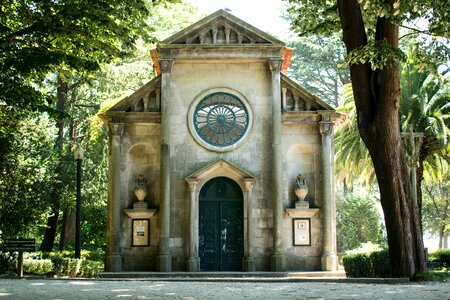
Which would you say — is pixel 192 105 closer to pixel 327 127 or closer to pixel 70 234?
pixel 327 127

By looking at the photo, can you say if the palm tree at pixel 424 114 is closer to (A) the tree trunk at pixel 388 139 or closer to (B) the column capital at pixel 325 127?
(B) the column capital at pixel 325 127

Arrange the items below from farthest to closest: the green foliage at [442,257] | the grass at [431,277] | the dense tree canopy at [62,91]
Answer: the green foliage at [442,257] < the dense tree canopy at [62,91] < the grass at [431,277]

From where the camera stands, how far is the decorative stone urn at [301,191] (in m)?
24.3

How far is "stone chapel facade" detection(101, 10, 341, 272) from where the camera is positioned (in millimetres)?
24062

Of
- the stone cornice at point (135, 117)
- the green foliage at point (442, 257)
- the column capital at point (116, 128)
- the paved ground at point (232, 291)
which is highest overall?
the stone cornice at point (135, 117)

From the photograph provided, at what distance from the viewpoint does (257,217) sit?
952 inches

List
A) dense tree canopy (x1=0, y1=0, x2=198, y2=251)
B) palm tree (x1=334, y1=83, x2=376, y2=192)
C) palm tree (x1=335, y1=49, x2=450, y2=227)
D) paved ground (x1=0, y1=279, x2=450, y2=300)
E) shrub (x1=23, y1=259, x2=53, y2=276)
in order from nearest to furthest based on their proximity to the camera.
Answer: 1. paved ground (x1=0, y1=279, x2=450, y2=300)
2. dense tree canopy (x1=0, y1=0, x2=198, y2=251)
3. shrub (x1=23, y1=259, x2=53, y2=276)
4. palm tree (x1=335, y1=49, x2=450, y2=227)
5. palm tree (x1=334, y1=83, x2=376, y2=192)

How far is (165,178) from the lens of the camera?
2403 centimetres

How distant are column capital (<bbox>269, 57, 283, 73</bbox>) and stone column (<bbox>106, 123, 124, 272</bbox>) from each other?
5.87m

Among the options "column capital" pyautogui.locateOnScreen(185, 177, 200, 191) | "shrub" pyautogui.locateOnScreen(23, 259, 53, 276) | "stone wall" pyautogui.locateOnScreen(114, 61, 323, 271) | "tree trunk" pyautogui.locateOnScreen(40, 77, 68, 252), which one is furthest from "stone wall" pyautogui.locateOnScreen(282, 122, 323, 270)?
"tree trunk" pyautogui.locateOnScreen(40, 77, 68, 252)

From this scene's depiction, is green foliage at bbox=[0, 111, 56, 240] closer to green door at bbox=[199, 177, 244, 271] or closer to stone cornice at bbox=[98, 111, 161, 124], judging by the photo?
stone cornice at bbox=[98, 111, 161, 124]

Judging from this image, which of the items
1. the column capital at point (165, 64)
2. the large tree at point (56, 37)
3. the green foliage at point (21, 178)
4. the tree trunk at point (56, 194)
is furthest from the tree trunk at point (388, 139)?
the tree trunk at point (56, 194)

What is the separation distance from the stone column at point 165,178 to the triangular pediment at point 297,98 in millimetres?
4302

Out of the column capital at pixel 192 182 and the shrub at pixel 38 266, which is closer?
the shrub at pixel 38 266
